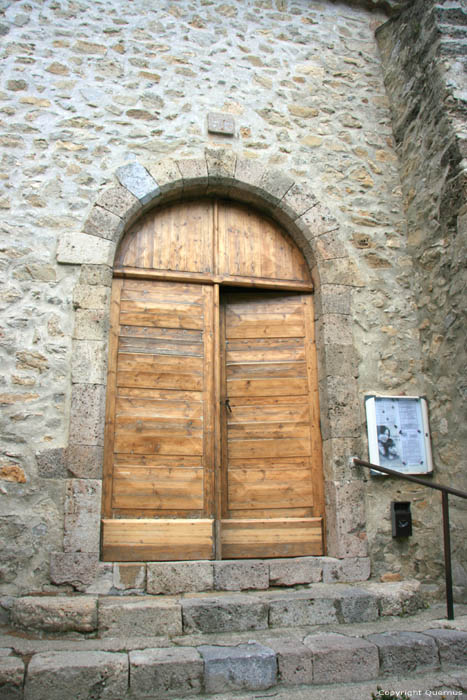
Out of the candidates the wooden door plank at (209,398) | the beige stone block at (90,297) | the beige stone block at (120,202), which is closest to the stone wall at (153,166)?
the beige stone block at (90,297)

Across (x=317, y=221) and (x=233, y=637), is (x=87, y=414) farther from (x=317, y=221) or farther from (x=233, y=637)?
(x=317, y=221)

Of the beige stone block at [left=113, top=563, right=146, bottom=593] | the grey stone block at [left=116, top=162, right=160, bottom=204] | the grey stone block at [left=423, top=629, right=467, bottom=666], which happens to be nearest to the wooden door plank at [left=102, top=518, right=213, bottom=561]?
the beige stone block at [left=113, top=563, right=146, bottom=593]

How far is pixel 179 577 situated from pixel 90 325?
5.69 feet

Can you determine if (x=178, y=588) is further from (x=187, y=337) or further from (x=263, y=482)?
(x=187, y=337)

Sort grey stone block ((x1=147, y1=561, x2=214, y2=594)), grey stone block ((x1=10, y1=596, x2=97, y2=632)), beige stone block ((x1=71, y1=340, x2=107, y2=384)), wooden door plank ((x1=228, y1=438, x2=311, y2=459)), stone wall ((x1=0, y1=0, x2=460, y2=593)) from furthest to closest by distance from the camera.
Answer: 1. wooden door plank ((x1=228, y1=438, x2=311, y2=459))
2. beige stone block ((x1=71, y1=340, x2=107, y2=384))
3. stone wall ((x1=0, y1=0, x2=460, y2=593))
4. grey stone block ((x1=147, y1=561, x2=214, y2=594))
5. grey stone block ((x1=10, y1=596, x2=97, y2=632))

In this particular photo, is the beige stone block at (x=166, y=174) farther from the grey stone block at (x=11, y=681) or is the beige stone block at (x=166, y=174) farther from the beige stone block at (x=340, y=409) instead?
the grey stone block at (x=11, y=681)

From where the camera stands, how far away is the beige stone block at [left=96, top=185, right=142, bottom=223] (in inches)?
165

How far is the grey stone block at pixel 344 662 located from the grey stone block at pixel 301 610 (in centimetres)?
43

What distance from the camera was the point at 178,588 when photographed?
355 centimetres

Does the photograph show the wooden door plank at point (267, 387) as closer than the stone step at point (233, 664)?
No

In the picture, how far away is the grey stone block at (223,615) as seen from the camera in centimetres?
316

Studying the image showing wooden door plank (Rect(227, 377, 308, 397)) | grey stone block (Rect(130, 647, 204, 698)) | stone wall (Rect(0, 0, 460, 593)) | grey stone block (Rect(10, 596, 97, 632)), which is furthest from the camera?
wooden door plank (Rect(227, 377, 308, 397))

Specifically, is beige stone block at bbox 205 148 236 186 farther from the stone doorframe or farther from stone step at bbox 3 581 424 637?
stone step at bbox 3 581 424 637

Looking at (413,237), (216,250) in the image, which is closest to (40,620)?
(216,250)
